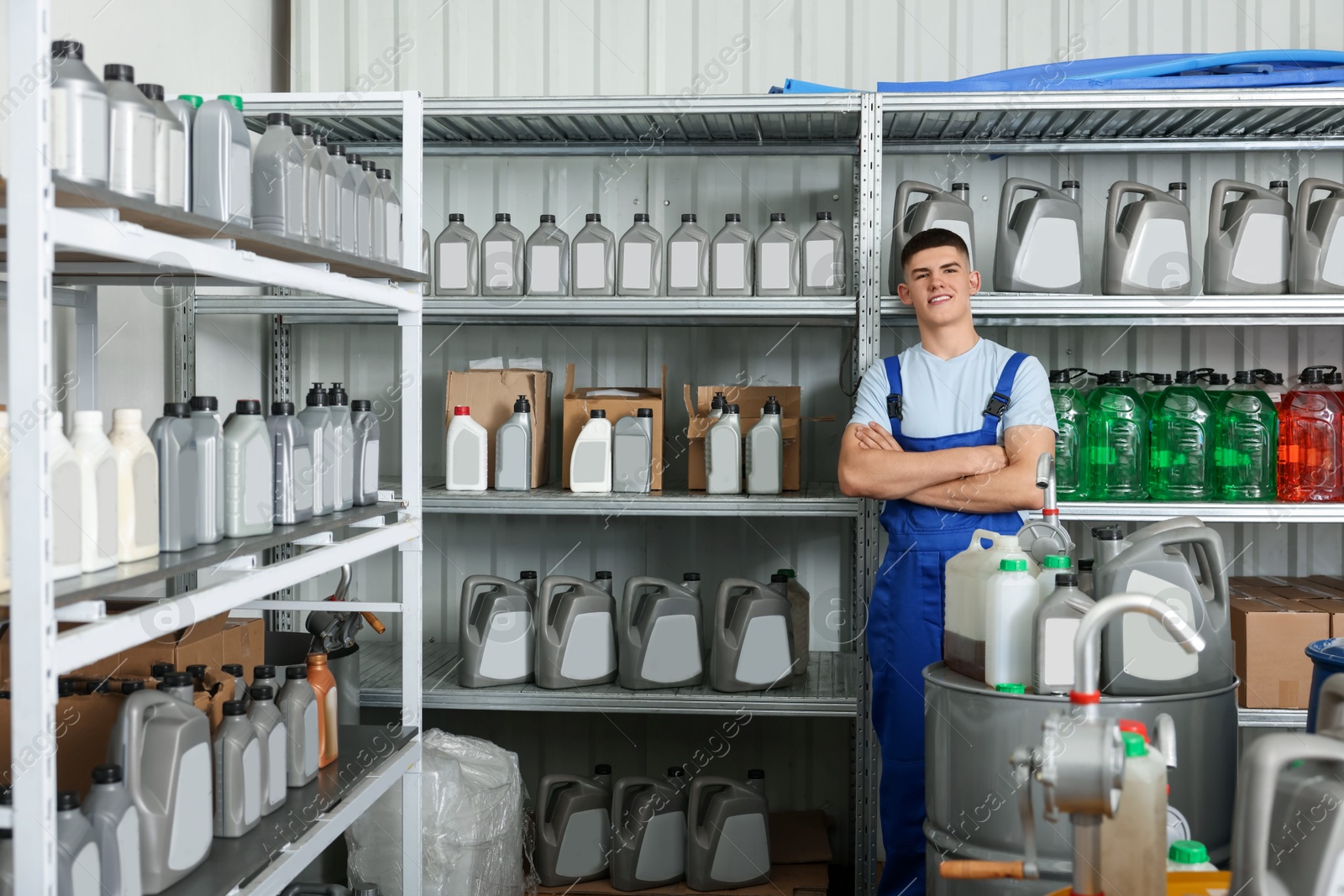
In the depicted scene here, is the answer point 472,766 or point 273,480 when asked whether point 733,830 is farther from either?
point 273,480

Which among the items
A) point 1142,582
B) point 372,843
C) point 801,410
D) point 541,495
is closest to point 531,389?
point 541,495

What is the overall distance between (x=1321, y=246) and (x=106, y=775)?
301cm

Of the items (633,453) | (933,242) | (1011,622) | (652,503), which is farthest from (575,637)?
(1011,622)

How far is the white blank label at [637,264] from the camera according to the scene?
300cm

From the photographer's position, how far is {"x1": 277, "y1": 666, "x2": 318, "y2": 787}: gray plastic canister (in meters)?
2.04

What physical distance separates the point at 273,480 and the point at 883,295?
1.71m

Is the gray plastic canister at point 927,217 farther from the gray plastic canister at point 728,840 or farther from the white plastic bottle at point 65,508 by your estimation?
the white plastic bottle at point 65,508

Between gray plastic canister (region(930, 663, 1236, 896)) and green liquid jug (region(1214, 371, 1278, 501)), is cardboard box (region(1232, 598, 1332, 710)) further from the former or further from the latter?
gray plastic canister (region(930, 663, 1236, 896))

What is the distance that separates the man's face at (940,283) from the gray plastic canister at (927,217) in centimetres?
19

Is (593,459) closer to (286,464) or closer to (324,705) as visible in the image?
(324,705)

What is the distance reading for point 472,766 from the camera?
273 cm

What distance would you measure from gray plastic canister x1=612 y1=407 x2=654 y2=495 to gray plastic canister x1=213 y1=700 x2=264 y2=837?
1.37 meters

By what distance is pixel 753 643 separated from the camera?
9.75 feet

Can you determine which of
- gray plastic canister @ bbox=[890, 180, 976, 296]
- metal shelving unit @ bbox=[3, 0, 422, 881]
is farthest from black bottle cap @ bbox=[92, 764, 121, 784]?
gray plastic canister @ bbox=[890, 180, 976, 296]
